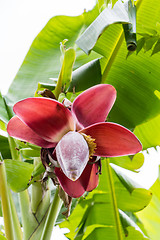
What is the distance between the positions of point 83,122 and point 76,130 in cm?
2

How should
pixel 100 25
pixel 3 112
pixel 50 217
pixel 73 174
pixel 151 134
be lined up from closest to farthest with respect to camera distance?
pixel 73 174, pixel 100 25, pixel 50 217, pixel 3 112, pixel 151 134

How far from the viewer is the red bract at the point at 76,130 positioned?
1.22 ft

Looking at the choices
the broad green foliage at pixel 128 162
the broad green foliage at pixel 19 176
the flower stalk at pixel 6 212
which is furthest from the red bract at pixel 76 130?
the broad green foliage at pixel 128 162

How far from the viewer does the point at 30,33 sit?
9.66 feet

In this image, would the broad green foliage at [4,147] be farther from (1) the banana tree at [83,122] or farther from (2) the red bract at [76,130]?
(2) the red bract at [76,130]

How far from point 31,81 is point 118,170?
0.34 meters

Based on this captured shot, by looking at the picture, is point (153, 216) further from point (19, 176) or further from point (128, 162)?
point (19, 176)

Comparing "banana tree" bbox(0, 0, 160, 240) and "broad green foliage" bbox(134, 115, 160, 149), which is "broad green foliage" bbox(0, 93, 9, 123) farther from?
"broad green foliage" bbox(134, 115, 160, 149)

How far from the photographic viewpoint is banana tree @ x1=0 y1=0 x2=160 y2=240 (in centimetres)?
39

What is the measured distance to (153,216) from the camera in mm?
1047

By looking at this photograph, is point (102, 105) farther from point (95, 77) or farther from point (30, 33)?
point (30, 33)

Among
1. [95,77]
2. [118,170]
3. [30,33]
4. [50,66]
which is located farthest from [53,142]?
[30,33]

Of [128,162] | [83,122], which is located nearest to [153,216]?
[128,162]

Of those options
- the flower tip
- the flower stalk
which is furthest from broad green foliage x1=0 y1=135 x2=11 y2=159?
the flower tip
